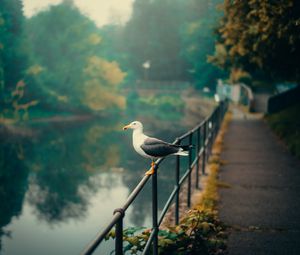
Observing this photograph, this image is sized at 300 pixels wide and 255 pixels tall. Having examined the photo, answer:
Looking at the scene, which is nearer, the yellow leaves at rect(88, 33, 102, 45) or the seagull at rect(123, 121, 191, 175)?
the seagull at rect(123, 121, 191, 175)

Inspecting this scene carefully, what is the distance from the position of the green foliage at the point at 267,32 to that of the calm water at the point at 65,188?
259 inches

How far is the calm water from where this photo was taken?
1362 centimetres

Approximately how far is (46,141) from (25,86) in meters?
9.71

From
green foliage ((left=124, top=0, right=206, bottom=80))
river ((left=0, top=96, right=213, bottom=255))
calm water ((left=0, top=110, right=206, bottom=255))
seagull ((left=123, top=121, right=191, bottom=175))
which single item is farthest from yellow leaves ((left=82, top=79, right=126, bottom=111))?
seagull ((left=123, top=121, right=191, bottom=175))

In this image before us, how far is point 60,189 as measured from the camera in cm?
1842

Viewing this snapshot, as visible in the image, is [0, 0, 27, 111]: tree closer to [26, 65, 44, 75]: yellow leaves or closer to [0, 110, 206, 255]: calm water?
[26, 65, 44, 75]: yellow leaves

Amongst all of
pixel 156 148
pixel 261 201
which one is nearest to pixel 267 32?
pixel 261 201

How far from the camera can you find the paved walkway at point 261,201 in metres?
5.07

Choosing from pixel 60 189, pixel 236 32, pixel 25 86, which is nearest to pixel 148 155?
pixel 236 32

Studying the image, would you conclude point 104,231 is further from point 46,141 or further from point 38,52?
point 38,52

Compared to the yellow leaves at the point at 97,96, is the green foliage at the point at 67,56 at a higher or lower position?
higher

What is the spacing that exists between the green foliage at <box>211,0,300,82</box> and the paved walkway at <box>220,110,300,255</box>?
10.1 ft

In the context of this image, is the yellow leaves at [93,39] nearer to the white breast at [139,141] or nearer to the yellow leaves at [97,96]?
the yellow leaves at [97,96]

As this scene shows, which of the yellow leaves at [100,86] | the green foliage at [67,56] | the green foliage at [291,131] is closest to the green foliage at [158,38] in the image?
the yellow leaves at [100,86]
